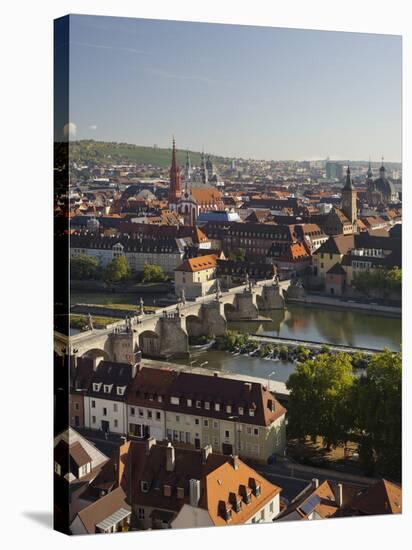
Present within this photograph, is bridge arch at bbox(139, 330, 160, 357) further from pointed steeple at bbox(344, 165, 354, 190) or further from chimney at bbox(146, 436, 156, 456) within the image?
pointed steeple at bbox(344, 165, 354, 190)

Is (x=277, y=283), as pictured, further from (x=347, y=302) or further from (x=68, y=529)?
(x=68, y=529)

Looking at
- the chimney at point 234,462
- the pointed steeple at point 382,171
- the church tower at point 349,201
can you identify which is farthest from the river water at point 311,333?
the pointed steeple at point 382,171

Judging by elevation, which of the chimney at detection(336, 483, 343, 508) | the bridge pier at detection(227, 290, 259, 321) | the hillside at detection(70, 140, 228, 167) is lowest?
the chimney at detection(336, 483, 343, 508)

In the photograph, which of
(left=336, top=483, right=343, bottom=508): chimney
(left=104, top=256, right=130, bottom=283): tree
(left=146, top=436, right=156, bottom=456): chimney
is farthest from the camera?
(left=104, top=256, right=130, bottom=283): tree

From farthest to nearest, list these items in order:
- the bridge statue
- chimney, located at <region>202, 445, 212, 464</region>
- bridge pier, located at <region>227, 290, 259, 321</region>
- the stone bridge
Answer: the bridge statue < bridge pier, located at <region>227, 290, 259, 321</region> < the stone bridge < chimney, located at <region>202, 445, 212, 464</region>

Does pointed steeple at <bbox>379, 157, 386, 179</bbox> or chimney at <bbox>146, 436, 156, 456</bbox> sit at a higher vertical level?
pointed steeple at <bbox>379, 157, 386, 179</bbox>

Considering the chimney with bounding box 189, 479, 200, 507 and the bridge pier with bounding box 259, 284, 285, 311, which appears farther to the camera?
the bridge pier with bounding box 259, 284, 285, 311

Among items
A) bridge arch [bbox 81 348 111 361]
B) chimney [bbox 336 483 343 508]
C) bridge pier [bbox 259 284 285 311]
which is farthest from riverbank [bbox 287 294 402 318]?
bridge arch [bbox 81 348 111 361]

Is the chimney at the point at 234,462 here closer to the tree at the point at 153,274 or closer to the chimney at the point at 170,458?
the chimney at the point at 170,458
